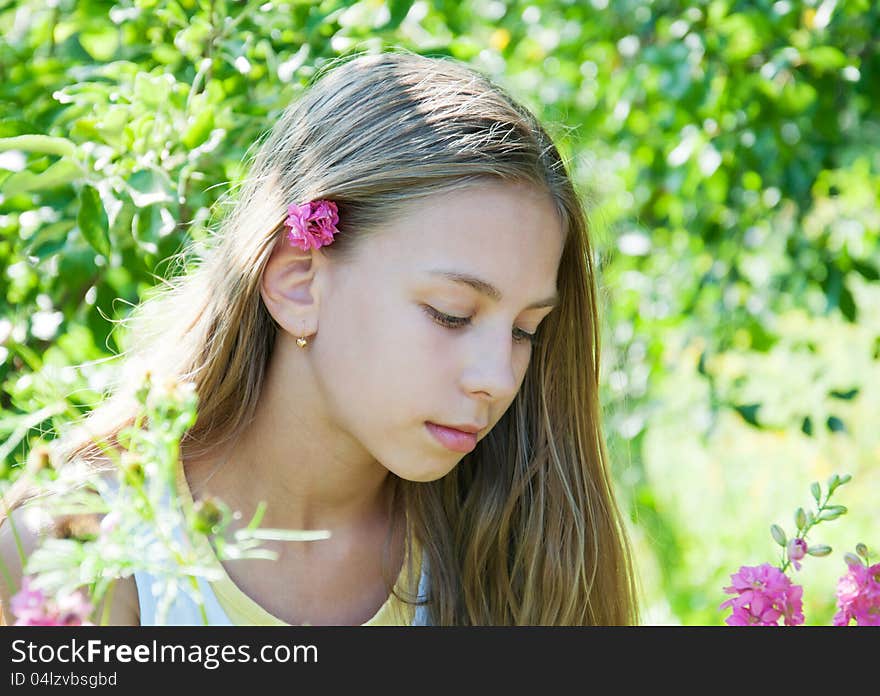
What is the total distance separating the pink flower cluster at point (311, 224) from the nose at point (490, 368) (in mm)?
264

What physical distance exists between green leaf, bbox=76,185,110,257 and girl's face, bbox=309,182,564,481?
1.01ft

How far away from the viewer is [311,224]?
59.2 inches

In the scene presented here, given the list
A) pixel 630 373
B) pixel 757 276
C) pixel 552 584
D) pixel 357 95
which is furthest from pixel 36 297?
pixel 757 276

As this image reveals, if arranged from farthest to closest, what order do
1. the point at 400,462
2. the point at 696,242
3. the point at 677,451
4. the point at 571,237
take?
the point at 677,451, the point at 696,242, the point at 571,237, the point at 400,462

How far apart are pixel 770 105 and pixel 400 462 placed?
149cm

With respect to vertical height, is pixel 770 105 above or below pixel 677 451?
above

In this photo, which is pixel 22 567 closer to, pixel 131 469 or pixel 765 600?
pixel 131 469

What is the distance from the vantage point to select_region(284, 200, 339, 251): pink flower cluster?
1.49 metres

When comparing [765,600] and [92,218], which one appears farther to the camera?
[92,218]

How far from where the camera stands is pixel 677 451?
170 inches

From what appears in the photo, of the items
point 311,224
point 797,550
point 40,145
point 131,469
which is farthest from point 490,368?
point 131,469

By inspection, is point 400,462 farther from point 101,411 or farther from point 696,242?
point 696,242

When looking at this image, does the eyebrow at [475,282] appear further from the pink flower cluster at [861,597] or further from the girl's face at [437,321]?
the pink flower cluster at [861,597]

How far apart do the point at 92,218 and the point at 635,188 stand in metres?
1.87
